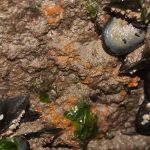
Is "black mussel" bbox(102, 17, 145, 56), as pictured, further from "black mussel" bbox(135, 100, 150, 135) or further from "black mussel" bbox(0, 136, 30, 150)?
"black mussel" bbox(0, 136, 30, 150)

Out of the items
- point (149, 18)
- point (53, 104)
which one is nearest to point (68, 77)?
point (53, 104)

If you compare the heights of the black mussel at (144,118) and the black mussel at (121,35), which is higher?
the black mussel at (121,35)

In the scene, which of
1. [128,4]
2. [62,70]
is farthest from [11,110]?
[128,4]

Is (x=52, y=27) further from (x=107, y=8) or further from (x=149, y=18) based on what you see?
(x=149, y=18)

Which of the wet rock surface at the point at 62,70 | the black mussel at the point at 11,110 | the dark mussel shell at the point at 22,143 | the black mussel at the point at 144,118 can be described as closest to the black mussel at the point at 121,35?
the wet rock surface at the point at 62,70

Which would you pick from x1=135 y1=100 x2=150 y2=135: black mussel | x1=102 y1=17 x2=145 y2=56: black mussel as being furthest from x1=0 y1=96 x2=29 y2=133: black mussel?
x1=135 y1=100 x2=150 y2=135: black mussel

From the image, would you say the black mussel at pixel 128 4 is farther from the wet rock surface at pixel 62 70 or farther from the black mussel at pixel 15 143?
the black mussel at pixel 15 143
